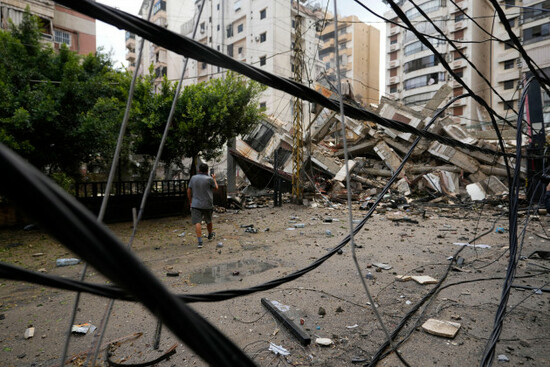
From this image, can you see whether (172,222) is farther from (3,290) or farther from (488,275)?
(488,275)

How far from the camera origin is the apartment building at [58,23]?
15461 millimetres

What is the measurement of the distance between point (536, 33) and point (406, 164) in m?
20.7

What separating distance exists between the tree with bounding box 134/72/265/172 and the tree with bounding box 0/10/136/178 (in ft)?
3.27

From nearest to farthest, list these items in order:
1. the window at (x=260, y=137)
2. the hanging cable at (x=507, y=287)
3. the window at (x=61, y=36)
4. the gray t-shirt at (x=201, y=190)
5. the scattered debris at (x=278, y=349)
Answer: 1. the hanging cable at (x=507, y=287)
2. the scattered debris at (x=278, y=349)
3. the gray t-shirt at (x=201, y=190)
4. the window at (x=61, y=36)
5. the window at (x=260, y=137)

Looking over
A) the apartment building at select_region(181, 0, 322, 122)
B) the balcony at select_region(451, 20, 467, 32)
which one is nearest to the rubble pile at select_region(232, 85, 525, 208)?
the apartment building at select_region(181, 0, 322, 122)

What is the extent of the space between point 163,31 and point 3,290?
197 inches

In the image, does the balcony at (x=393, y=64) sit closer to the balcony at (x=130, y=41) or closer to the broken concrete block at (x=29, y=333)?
the balcony at (x=130, y=41)

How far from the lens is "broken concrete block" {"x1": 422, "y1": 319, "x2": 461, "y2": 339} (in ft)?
9.40

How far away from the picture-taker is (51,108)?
23.6 ft

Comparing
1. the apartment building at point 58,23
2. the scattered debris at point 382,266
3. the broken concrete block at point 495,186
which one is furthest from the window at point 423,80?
the scattered debris at point 382,266

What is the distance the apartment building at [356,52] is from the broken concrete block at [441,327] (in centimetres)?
4248

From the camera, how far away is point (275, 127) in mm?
22188

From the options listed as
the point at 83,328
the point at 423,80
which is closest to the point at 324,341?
the point at 83,328

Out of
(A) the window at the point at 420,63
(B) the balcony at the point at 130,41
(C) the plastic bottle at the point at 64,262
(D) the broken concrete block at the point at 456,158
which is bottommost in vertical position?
(C) the plastic bottle at the point at 64,262
